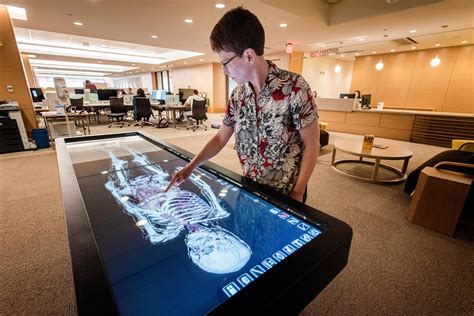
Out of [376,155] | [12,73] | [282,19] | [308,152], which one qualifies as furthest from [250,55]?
[12,73]

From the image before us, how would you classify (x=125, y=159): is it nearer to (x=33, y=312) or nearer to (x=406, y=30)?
(x=33, y=312)

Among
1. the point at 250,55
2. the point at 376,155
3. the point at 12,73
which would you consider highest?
the point at 12,73

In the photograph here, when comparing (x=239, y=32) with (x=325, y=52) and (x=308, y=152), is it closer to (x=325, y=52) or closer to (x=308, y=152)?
(x=308, y=152)

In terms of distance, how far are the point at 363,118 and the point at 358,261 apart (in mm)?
5921

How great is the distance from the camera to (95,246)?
0.67 metres

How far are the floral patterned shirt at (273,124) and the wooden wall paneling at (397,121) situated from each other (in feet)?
20.9

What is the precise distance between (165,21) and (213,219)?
5.84m

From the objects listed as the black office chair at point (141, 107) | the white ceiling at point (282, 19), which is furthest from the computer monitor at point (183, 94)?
the white ceiling at point (282, 19)

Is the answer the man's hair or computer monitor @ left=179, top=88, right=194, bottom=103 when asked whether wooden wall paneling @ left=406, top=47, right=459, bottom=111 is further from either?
the man's hair

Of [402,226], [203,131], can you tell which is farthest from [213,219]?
[203,131]

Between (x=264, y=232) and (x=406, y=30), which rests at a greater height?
(x=406, y=30)

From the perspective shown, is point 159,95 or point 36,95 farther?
point 159,95

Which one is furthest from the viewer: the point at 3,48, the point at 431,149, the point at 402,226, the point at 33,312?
the point at 431,149

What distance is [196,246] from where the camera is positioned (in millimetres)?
731
